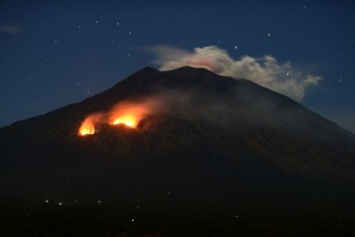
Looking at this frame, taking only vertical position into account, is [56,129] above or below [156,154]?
above

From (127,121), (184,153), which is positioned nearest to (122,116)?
(127,121)

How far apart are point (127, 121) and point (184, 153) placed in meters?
31.6

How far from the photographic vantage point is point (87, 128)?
157 meters

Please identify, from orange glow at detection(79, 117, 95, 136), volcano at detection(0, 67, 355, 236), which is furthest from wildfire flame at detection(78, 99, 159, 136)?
volcano at detection(0, 67, 355, 236)

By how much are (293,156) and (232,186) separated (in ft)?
114

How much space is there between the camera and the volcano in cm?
9475

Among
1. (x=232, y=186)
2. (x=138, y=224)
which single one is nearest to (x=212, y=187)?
(x=232, y=186)

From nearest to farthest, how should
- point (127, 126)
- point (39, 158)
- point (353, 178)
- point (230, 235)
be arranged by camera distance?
point (230, 235), point (353, 178), point (39, 158), point (127, 126)

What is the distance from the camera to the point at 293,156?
449ft

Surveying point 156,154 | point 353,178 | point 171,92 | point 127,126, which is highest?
point 171,92

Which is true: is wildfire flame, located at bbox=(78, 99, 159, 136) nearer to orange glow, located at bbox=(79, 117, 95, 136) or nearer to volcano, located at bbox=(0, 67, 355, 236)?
orange glow, located at bbox=(79, 117, 95, 136)

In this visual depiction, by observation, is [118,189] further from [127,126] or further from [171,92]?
[171,92]

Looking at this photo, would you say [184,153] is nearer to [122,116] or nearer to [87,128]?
[122,116]

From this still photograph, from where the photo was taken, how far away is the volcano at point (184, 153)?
94.8m
